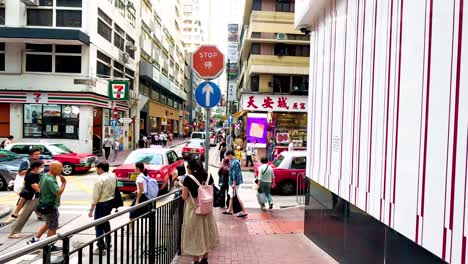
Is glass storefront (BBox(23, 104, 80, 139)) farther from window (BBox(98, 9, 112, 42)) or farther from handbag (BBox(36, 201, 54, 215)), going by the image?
handbag (BBox(36, 201, 54, 215))

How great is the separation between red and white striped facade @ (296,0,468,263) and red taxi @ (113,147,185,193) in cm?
705

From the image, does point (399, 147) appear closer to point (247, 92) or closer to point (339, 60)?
point (339, 60)

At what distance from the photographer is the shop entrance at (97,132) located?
2985cm

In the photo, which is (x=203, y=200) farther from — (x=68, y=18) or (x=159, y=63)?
(x=159, y=63)

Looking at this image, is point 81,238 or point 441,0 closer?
point 441,0

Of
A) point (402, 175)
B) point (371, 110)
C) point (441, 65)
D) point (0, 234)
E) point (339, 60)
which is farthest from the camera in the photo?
point (0, 234)

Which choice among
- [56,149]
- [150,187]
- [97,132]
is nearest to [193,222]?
[150,187]

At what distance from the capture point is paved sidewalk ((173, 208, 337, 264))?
6.81 meters

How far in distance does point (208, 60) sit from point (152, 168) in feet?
22.0

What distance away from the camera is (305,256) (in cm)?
704

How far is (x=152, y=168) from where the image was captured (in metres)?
13.4

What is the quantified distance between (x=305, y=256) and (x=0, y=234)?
20.7 feet

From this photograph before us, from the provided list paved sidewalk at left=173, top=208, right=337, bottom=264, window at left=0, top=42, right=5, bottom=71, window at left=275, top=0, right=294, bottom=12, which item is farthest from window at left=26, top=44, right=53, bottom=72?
paved sidewalk at left=173, top=208, right=337, bottom=264

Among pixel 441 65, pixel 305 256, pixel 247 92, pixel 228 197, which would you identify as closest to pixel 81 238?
pixel 441 65
